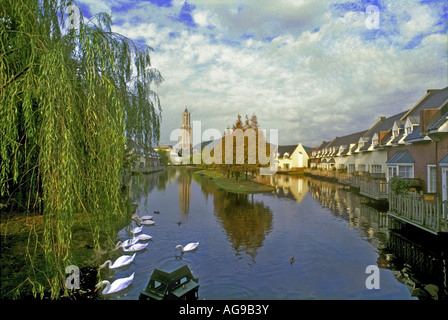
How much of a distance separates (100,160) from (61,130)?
1.06 metres

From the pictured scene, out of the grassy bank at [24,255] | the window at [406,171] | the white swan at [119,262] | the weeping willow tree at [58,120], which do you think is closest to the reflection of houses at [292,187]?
the window at [406,171]

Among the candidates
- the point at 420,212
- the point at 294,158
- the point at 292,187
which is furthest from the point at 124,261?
the point at 294,158

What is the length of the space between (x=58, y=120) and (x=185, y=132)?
502 ft

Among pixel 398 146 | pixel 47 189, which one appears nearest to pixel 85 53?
pixel 47 189

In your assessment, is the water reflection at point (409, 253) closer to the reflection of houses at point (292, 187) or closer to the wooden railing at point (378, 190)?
the wooden railing at point (378, 190)

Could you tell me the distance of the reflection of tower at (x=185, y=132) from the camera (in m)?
155

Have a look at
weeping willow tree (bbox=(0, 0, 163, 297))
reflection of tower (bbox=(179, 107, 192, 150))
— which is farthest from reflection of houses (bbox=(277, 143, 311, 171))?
reflection of tower (bbox=(179, 107, 192, 150))

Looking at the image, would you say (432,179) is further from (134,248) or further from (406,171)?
(134,248)

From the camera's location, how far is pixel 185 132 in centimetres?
15600

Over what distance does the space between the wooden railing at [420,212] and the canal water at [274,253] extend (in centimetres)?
141

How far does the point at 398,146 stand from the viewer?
24297 millimetres

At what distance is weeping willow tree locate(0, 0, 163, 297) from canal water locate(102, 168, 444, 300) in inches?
98.1

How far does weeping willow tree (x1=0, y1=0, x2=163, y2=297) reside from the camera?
16.4 feet
